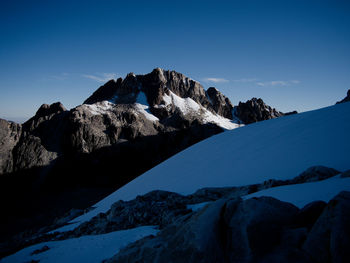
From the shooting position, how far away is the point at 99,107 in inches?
2376

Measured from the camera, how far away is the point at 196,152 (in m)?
18.8

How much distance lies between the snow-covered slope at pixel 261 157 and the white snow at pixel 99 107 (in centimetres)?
4674

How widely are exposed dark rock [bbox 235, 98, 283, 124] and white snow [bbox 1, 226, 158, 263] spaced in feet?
286

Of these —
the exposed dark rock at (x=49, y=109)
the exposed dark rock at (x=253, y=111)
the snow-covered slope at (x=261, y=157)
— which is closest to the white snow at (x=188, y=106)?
the exposed dark rock at (x=253, y=111)

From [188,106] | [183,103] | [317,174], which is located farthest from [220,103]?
[317,174]

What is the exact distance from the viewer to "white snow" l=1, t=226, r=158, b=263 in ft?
16.8

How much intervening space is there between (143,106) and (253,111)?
50893 millimetres

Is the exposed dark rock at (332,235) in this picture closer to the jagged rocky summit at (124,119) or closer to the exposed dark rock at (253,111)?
the jagged rocky summit at (124,119)

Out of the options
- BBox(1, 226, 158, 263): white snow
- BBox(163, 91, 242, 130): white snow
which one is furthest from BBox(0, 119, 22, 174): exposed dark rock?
BBox(1, 226, 158, 263): white snow

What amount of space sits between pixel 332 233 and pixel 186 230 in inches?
78.0

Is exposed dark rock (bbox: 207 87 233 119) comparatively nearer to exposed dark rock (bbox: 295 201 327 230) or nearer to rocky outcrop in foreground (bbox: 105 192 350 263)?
exposed dark rock (bbox: 295 201 327 230)

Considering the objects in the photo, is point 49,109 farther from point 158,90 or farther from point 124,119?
point 158,90

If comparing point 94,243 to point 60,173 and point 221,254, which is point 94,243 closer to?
point 221,254

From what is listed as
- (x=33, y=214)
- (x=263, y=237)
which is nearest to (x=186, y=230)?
(x=263, y=237)
